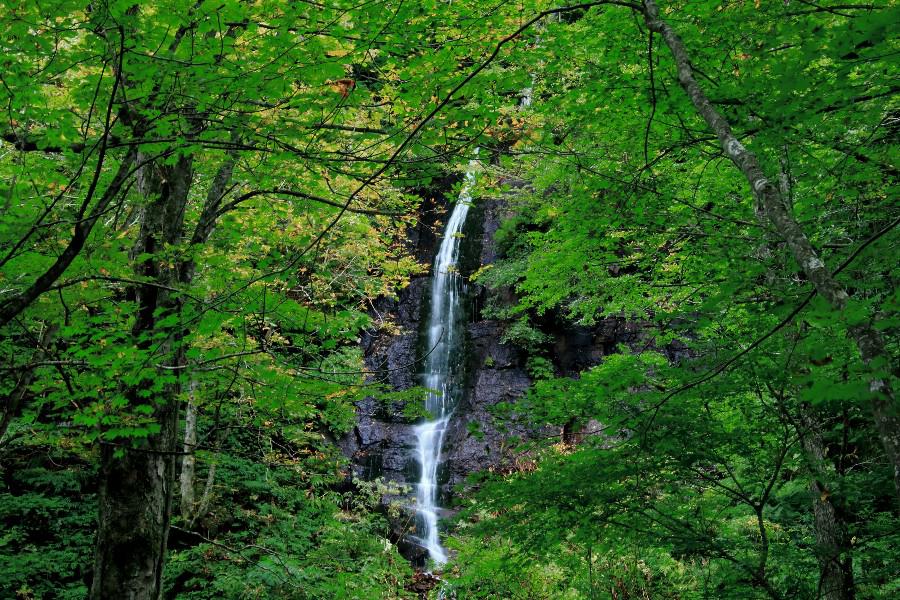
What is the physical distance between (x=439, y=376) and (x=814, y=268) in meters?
15.5

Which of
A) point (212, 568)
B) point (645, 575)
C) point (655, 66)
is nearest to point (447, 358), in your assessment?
point (645, 575)

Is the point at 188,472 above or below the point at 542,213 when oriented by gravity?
below

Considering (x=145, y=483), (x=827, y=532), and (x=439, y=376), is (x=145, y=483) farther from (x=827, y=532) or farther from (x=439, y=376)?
(x=439, y=376)

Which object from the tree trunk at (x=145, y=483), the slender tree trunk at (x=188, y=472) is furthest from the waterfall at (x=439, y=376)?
the tree trunk at (x=145, y=483)

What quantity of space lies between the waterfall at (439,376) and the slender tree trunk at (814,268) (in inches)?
407

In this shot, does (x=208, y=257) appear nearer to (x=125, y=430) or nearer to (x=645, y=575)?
(x=125, y=430)

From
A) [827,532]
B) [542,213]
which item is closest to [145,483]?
Answer: [542,213]

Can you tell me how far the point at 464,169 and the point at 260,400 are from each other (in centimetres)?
347

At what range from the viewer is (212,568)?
276 inches

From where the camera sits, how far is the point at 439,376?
16812 millimetres

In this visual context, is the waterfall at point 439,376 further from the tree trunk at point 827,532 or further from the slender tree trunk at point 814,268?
the slender tree trunk at point 814,268

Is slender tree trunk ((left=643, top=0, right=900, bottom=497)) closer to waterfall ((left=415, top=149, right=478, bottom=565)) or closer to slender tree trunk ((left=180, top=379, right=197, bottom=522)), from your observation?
slender tree trunk ((left=180, top=379, right=197, bottom=522))

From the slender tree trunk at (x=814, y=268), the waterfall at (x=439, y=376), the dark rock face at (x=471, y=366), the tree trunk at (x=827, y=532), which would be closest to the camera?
the slender tree trunk at (x=814, y=268)

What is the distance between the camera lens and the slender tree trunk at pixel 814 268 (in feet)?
4.76
